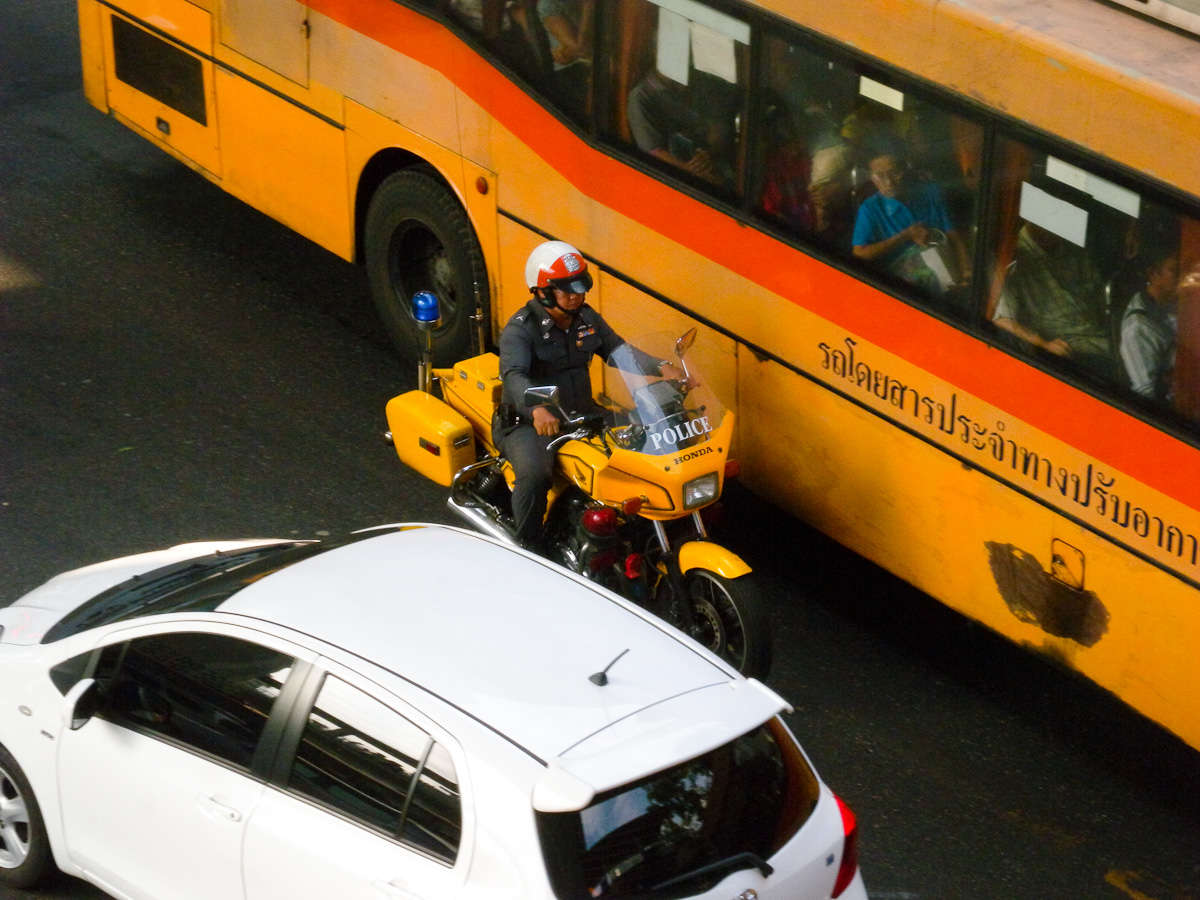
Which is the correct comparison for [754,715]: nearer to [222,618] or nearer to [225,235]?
[222,618]

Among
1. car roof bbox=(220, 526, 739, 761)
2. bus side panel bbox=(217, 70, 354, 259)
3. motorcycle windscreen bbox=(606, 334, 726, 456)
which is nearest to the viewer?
car roof bbox=(220, 526, 739, 761)

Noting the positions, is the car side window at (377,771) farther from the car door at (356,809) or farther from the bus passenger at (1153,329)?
the bus passenger at (1153,329)

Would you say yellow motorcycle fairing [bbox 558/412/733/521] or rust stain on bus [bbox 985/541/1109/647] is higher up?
yellow motorcycle fairing [bbox 558/412/733/521]

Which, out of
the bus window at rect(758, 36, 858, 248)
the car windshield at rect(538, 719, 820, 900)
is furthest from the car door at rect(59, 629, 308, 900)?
Result: the bus window at rect(758, 36, 858, 248)

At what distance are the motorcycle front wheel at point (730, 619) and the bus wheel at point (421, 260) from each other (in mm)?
2735

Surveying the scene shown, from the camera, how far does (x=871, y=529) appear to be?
23.9ft

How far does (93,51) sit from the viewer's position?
11250mm

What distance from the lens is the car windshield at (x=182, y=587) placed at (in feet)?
17.4

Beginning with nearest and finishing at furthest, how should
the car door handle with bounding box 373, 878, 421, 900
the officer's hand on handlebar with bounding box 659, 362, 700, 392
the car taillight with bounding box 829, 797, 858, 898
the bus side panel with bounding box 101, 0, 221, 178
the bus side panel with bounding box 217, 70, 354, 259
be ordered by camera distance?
the car door handle with bounding box 373, 878, 421, 900 → the car taillight with bounding box 829, 797, 858, 898 → the officer's hand on handlebar with bounding box 659, 362, 700, 392 → the bus side panel with bounding box 217, 70, 354, 259 → the bus side panel with bounding box 101, 0, 221, 178

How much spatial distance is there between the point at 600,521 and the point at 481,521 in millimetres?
953

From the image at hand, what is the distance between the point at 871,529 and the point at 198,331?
4537mm

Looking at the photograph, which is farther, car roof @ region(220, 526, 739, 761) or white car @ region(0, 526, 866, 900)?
car roof @ region(220, 526, 739, 761)

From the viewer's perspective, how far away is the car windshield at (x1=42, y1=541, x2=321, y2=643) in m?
5.30

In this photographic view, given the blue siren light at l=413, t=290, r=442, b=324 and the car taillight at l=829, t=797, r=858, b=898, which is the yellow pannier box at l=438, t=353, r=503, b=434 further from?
the car taillight at l=829, t=797, r=858, b=898
